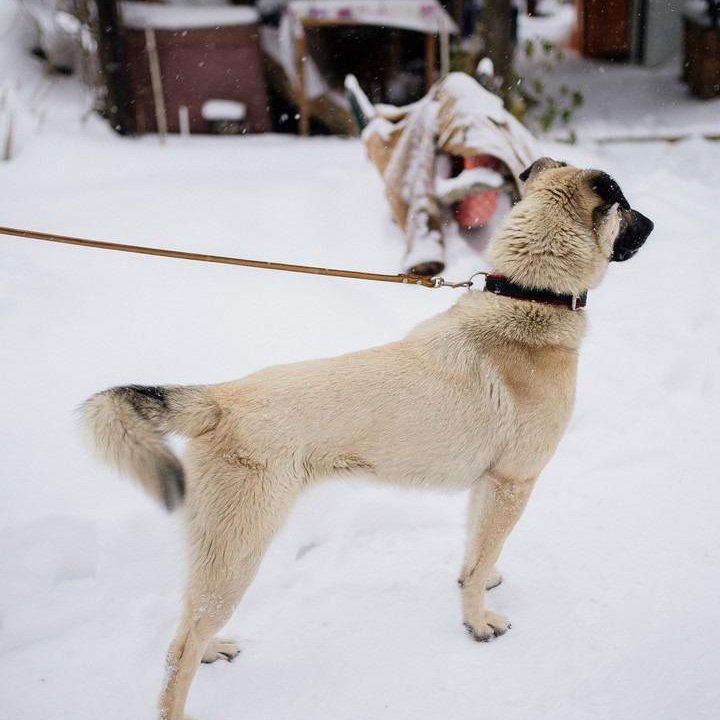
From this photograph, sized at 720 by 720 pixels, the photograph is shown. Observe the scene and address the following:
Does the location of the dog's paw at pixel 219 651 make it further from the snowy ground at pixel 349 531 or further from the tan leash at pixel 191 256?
the tan leash at pixel 191 256

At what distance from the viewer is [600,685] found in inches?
87.4

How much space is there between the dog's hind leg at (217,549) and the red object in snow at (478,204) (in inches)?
154

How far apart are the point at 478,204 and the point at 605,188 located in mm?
3144

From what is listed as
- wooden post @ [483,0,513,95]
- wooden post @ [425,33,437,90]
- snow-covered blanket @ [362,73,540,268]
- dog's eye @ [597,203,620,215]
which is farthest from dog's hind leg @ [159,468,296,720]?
wooden post @ [425,33,437,90]

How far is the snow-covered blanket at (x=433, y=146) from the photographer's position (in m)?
5.00

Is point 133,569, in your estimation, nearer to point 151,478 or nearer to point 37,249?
point 151,478

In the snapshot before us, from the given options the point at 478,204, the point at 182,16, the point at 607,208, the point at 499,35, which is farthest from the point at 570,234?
the point at 182,16

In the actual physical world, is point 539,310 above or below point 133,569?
above

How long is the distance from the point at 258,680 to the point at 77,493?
1342 mm

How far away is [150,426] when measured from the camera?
1.89 metres

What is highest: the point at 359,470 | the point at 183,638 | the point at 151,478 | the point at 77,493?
the point at 151,478

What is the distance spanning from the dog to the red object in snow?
9.04ft

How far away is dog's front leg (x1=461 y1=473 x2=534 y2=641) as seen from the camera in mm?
A: 2295

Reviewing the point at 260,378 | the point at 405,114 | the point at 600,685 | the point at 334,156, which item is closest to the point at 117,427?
the point at 260,378
